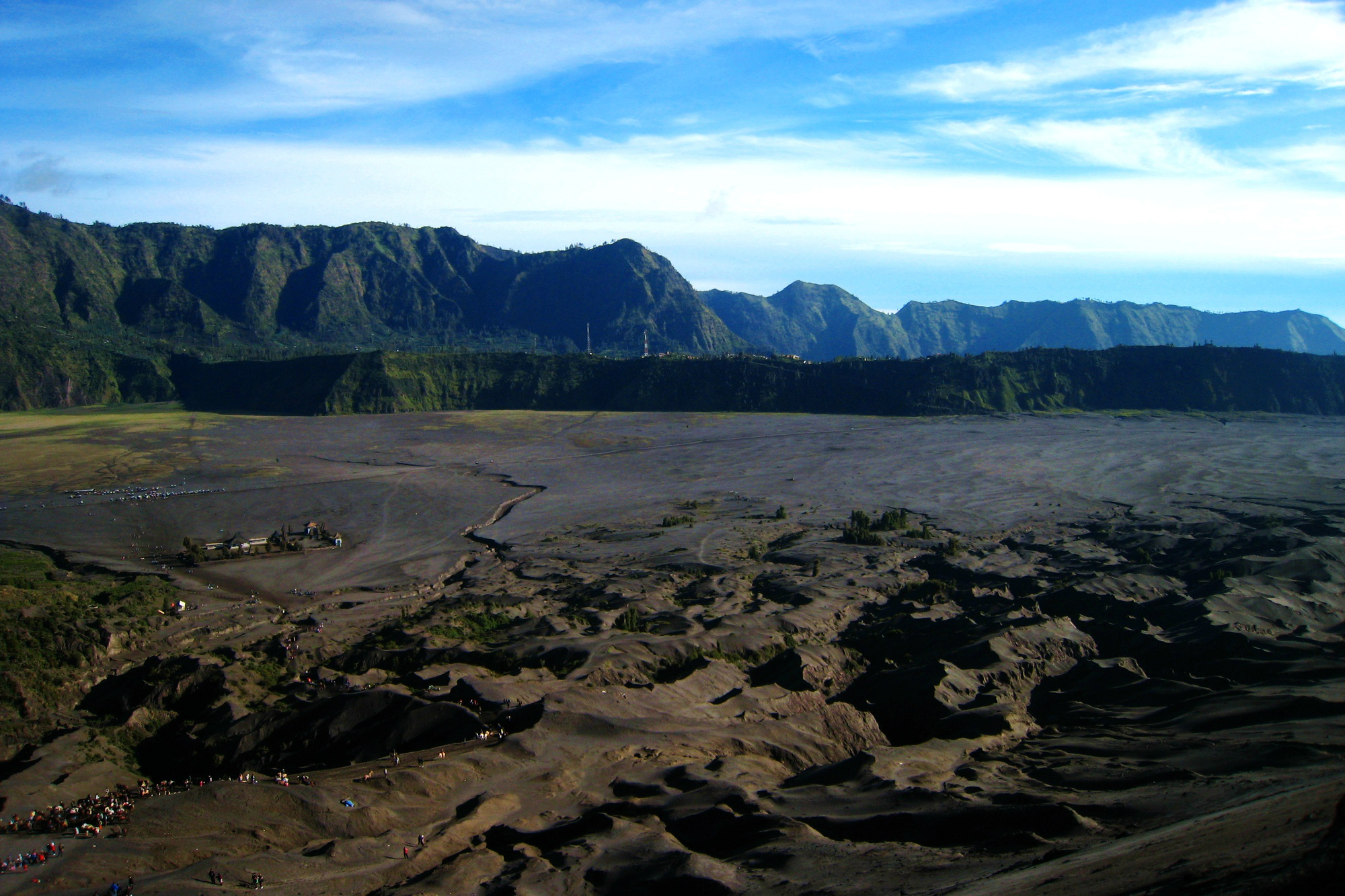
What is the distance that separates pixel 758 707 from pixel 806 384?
105314mm

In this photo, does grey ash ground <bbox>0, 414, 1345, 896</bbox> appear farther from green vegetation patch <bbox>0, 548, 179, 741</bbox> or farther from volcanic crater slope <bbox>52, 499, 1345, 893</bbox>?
green vegetation patch <bbox>0, 548, 179, 741</bbox>

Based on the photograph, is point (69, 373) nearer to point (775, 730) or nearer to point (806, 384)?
point (806, 384)

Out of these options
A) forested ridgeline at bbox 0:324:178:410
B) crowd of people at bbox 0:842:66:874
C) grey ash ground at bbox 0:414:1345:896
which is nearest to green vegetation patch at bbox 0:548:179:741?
grey ash ground at bbox 0:414:1345:896

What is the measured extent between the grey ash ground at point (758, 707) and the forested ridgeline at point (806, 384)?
66.6m

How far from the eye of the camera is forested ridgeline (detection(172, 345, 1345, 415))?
117688mm

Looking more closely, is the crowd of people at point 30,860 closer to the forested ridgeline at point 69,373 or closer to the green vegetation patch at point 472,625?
the green vegetation patch at point 472,625

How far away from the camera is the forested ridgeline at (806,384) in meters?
118

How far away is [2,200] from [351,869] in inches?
8714

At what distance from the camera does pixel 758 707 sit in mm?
24344

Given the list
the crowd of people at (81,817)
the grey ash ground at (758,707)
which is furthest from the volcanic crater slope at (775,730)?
→ the crowd of people at (81,817)

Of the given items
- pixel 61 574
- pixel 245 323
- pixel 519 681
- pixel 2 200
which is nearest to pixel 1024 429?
pixel 519 681

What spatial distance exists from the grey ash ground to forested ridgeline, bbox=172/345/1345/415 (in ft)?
219

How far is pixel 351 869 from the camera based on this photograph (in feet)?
51.2

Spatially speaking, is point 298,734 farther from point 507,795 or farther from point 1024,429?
point 1024,429
